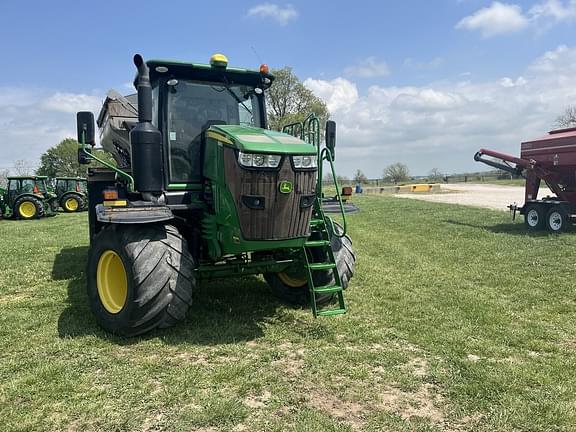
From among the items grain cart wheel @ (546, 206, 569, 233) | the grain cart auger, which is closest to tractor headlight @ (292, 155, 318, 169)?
the grain cart auger

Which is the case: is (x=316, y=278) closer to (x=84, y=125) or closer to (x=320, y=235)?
(x=320, y=235)

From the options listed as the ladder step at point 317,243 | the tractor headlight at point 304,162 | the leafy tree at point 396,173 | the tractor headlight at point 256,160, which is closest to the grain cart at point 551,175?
the ladder step at point 317,243

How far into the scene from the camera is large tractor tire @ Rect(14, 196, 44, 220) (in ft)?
65.2

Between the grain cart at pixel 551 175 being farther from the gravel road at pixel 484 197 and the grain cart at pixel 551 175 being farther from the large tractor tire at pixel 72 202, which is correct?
the large tractor tire at pixel 72 202

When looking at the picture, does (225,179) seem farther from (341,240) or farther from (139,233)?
(341,240)

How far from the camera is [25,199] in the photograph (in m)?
19.9

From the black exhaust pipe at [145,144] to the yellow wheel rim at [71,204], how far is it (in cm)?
2095

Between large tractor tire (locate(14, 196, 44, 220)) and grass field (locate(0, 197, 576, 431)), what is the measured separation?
14282 mm

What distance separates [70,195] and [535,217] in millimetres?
20798

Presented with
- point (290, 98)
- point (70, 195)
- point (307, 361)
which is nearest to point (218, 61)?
point (307, 361)

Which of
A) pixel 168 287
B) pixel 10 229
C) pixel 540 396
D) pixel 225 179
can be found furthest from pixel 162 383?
pixel 10 229

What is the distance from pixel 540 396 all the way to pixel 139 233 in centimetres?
374

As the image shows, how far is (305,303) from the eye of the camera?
583 centimetres

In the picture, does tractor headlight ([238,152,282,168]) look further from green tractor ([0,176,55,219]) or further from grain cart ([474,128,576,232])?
green tractor ([0,176,55,219])
